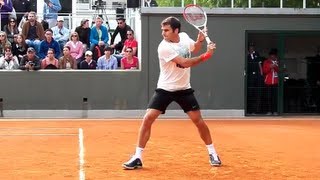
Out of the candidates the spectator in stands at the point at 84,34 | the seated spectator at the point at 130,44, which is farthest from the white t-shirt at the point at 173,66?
the spectator in stands at the point at 84,34

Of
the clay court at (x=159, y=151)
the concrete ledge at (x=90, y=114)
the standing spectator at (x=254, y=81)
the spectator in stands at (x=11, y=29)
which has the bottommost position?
the concrete ledge at (x=90, y=114)

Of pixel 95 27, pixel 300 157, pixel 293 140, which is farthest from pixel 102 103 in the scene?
pixel 300 157

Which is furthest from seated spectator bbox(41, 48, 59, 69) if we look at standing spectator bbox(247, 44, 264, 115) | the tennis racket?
the tennis racket

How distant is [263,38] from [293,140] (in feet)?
25.6

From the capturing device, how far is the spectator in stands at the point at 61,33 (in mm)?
19797

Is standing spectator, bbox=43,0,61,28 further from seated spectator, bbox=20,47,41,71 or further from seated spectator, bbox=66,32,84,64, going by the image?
seated spectator, bbox=20,47,41,71

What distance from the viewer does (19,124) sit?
1540 centimetres

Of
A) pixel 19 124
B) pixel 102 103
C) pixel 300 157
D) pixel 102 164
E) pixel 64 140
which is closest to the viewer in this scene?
pixel 102 164

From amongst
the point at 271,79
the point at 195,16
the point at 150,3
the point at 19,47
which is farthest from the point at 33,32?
the point at 195,16

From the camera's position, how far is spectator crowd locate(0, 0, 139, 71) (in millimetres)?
18625

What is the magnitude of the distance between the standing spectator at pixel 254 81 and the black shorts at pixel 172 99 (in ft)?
36.6

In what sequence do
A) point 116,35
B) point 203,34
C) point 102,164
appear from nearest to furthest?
point 203,34, point 102,164, point 116,35

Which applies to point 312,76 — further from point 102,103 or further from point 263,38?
point 102,103

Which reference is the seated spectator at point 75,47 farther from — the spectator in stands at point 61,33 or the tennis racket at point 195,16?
the tennis racket at point 195,16
